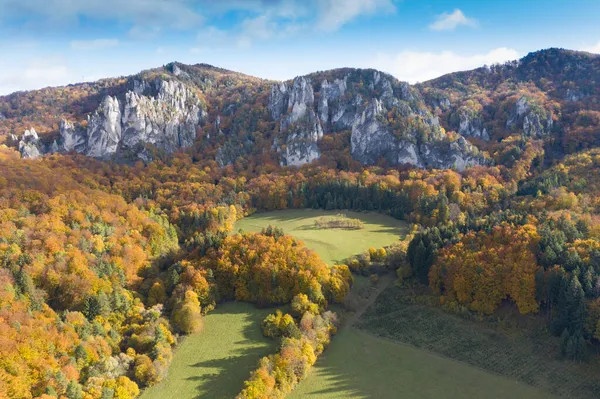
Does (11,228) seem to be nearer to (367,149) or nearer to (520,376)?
(520,376)

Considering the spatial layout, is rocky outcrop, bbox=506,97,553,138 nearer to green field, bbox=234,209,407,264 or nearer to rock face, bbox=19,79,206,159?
green field, bbox=234,209,407,264

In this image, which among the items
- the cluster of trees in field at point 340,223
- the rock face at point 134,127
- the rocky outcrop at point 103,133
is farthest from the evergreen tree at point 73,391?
the rocky outcrop at point 103,133

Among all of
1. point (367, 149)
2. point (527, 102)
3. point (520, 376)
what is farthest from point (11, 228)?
point (527, 102)

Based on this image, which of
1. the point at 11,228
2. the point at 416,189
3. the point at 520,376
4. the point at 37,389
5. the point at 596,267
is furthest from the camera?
the point at 416,189

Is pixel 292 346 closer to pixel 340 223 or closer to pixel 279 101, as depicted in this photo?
pixel 340 223

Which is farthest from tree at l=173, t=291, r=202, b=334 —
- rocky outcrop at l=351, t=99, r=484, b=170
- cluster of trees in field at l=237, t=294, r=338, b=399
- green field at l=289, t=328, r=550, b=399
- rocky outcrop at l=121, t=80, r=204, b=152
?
rocky outcrop at l=121, t=80, r=204, b=152

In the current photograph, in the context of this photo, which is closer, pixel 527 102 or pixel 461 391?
pixel 461 391

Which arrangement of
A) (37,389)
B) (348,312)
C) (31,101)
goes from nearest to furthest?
1. (37,389)
2. (348,312)
3. (31,101)
